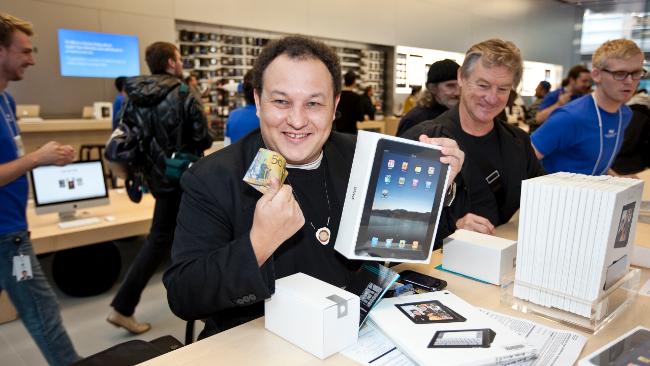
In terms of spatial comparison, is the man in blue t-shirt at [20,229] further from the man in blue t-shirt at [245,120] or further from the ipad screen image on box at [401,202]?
the ipad screen image on box at [401,202]

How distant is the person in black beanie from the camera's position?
2.97m

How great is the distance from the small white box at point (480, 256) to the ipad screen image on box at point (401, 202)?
0.87ft

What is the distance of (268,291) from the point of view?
1093 millimetres

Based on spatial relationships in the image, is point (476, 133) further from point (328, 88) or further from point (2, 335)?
point (2, 335)

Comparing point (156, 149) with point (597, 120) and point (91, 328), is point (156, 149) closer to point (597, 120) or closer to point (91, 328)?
point (91, 328)

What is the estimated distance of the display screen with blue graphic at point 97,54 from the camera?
662cm

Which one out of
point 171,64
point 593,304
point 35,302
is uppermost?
point 171,64

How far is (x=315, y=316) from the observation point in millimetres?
1013

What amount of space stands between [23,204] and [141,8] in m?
5.84

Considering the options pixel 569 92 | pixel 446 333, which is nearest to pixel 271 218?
pixel 446 333

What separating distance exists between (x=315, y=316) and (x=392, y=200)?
0.38 metres

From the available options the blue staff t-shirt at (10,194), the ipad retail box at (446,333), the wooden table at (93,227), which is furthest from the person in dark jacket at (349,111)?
the ipad retail box at (446,333)

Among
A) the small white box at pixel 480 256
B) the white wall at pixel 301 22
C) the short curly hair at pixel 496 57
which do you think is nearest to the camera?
the small white box at pixel 480 256

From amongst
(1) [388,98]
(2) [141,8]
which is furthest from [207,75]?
(1) [388,98]
